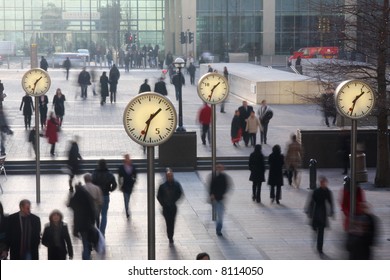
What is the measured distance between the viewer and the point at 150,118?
10703 millimetres

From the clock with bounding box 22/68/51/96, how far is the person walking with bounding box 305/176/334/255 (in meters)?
8.24

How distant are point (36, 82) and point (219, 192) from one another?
615 centimetres

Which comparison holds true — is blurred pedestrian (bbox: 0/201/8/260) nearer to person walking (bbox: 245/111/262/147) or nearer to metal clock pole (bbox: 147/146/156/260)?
metal clock pole (bbox: 147/146/156/260)

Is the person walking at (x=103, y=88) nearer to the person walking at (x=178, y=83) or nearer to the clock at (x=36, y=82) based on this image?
the person walking at (x=178, y=83)

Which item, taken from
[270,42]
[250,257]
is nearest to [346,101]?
[250,257]

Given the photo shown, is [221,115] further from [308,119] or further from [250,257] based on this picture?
[250,257]

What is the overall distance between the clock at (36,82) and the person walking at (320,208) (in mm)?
8236

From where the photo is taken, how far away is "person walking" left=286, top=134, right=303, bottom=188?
2492cm

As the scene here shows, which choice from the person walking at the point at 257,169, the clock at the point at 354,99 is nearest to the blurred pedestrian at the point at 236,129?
the person walking at the point at 257,169

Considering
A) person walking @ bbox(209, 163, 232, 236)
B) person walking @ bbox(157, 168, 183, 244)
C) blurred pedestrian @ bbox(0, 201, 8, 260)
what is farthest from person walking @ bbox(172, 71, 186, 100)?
blurred pedestrian @ bbox(0, 201, 8, 260)

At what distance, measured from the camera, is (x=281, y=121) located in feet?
125

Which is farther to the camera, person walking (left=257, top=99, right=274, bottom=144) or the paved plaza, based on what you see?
person walking (left=257, top=99, right=274, bottom=144)

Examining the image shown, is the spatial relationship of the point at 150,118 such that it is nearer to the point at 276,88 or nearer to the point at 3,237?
the point at 3,237

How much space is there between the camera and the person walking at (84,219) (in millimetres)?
16344
